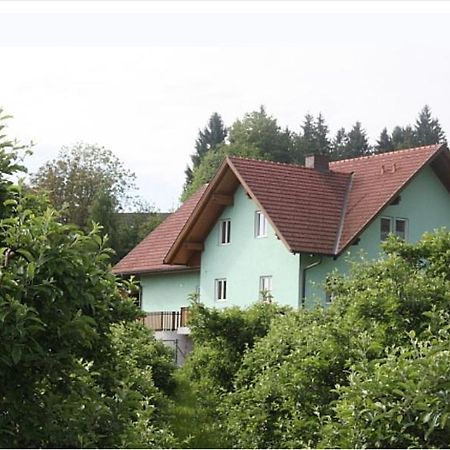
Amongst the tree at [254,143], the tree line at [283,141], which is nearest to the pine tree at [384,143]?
the tree line at [283,141]

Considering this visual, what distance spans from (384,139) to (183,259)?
62013 mm

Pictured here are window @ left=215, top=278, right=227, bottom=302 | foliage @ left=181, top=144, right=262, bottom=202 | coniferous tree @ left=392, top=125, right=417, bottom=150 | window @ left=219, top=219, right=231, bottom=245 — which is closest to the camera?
window @ left=219, top=219, right=231, bottom=245

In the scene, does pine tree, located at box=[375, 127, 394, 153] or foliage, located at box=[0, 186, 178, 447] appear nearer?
foliage, located at box=[0, 186, 178, 447]

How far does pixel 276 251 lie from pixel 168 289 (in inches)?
275

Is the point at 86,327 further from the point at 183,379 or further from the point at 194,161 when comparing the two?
the point at 194,161

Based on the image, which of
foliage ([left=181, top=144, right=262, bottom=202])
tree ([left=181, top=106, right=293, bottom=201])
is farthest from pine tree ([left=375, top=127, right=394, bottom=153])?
foliage ([left=181, top=144, right=262, bottom=202])

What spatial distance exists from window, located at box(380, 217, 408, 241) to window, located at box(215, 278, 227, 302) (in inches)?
208

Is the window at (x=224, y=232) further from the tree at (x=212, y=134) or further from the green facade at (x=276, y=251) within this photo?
the tree at (x=212, y=134)

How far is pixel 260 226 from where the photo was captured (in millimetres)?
32625

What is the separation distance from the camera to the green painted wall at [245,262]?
103ft

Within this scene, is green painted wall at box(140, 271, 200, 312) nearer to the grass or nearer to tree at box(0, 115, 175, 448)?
the grass

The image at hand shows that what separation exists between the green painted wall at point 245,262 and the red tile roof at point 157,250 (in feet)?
8.51

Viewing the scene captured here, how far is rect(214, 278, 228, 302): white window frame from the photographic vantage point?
34000mm

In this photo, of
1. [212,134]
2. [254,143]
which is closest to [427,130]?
[212,134]
